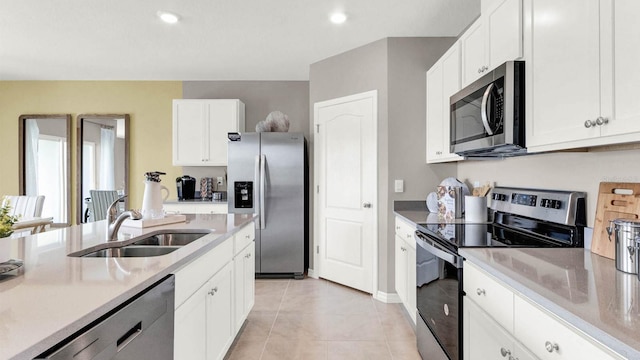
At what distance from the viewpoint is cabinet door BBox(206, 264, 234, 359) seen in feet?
→ 5.81

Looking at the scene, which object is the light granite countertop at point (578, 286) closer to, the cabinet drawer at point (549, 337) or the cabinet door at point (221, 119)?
the cabinet drawer at point (549, 337)

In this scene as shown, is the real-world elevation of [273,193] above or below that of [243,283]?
above

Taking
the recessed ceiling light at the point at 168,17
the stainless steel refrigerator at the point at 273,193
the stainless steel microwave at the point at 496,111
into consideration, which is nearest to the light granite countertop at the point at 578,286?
the stainless steel microwave at the point at 496,111

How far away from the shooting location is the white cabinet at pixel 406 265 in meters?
2.47

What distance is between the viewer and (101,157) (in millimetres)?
4934

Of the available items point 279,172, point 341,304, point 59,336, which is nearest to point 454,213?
point 341,304

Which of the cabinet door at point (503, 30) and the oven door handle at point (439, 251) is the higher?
the cabinet door at point (503, 30)

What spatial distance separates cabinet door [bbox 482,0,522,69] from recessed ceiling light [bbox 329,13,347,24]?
4.06ft

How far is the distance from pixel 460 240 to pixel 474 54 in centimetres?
122

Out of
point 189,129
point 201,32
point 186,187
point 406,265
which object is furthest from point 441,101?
point 186,187

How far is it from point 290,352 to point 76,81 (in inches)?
193

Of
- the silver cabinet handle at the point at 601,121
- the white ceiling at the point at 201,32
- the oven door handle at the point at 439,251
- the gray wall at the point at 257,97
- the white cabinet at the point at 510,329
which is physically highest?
the white ceiling at the point at 201,32

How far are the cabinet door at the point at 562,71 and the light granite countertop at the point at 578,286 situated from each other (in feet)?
1.57

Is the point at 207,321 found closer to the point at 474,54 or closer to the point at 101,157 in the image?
the point at 474,54
